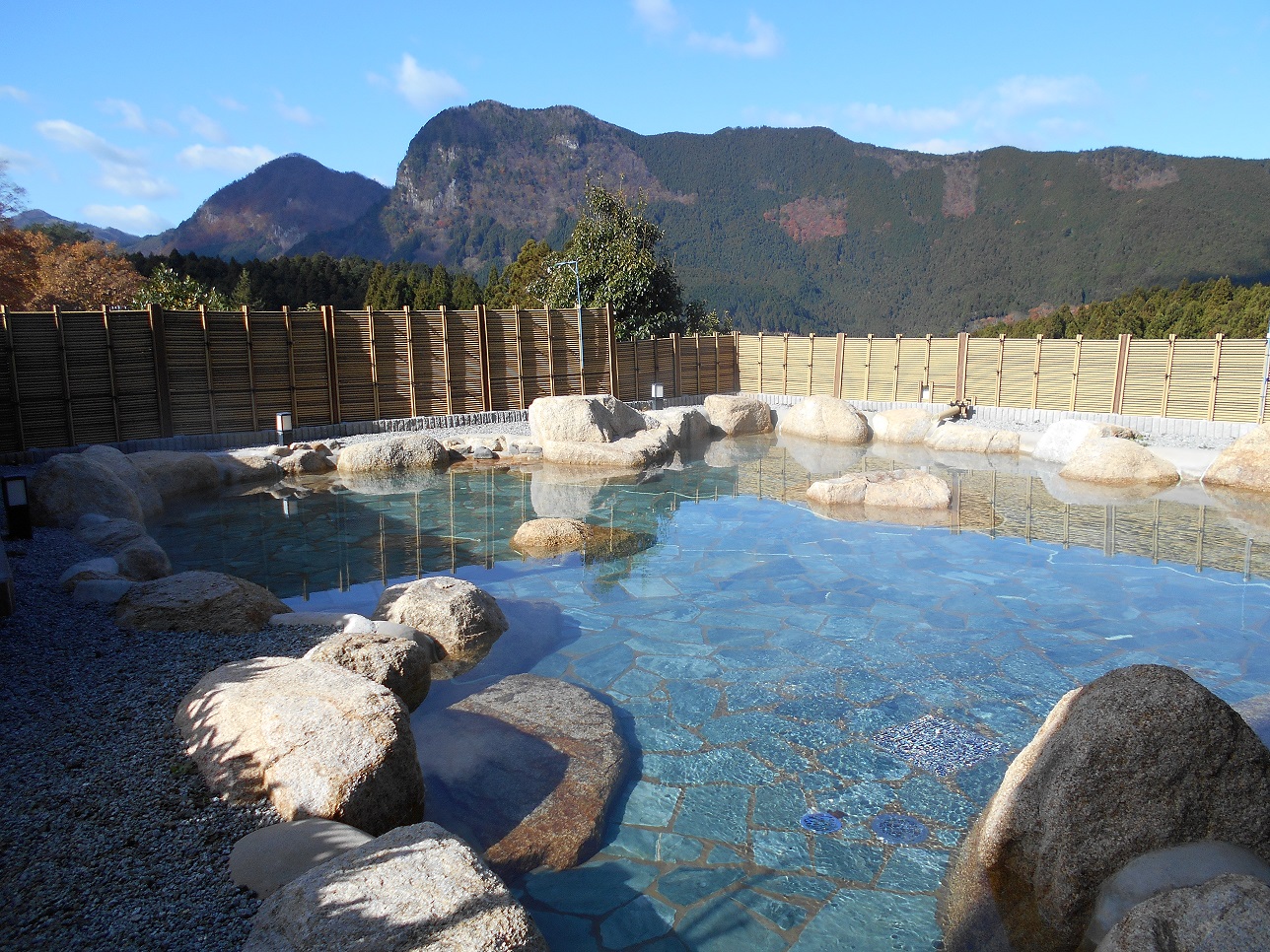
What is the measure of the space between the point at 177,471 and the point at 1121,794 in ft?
42.5

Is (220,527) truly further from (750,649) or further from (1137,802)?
(1137,802)

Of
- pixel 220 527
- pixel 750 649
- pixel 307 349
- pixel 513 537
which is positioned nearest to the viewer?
pixel 750 649

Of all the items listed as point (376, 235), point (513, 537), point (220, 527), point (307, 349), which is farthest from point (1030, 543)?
point (376, 235)

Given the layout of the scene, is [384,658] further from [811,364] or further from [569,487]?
[811,364]

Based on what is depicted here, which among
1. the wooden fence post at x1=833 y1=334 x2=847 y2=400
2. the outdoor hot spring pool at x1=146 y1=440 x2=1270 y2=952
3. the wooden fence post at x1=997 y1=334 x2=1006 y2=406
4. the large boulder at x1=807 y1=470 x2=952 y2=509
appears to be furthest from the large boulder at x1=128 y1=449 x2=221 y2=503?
the wooden fence post at x1=997 y1=334 x2=1006 y2=406

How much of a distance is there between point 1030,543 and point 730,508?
154 inches

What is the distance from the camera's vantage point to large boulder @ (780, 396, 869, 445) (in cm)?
1794

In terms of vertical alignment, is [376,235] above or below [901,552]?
above

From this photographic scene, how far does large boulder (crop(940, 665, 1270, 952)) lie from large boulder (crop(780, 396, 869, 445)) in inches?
563

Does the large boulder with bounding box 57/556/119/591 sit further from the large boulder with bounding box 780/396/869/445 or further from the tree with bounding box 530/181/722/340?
the tree with bounding box 530/181/722/340

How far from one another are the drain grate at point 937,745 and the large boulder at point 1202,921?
96.9 inches

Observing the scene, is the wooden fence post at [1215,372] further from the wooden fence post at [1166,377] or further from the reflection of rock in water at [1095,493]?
the reflection of rock in water at [1095,493]

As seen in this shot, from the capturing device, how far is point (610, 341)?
2041cm

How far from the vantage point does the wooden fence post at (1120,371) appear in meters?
17.0
